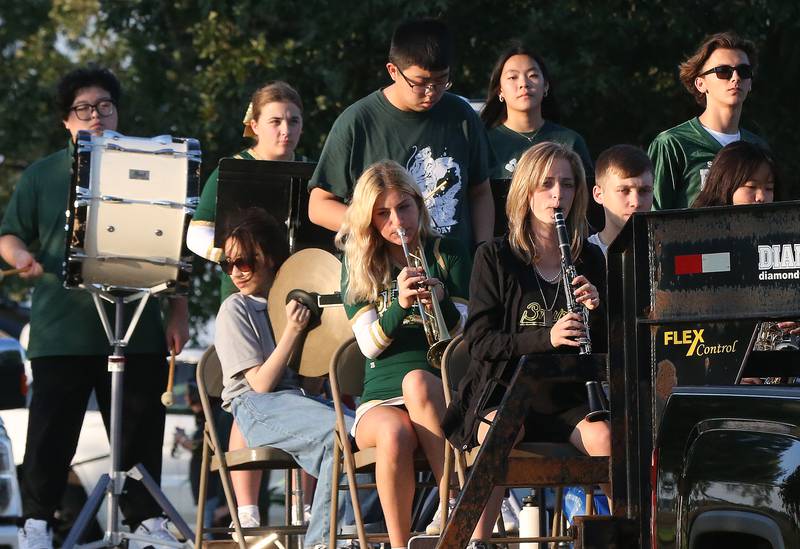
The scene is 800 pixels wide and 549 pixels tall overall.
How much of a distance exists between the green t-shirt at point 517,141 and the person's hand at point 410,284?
1.65m

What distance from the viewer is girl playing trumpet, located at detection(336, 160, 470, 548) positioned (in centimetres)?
567

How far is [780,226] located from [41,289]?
4.67 metres

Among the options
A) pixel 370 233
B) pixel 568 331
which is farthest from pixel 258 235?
pixel 568 331

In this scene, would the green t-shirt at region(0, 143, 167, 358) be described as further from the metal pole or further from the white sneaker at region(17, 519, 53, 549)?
the white sneaker at region(17, 519, 53, 549)

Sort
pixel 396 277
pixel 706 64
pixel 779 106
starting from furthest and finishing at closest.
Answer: pixel 779 106 < pixel 706 64 < pixel 396 277

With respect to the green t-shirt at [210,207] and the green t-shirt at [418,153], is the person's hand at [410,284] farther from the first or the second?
the green t-shirt at [210,207]

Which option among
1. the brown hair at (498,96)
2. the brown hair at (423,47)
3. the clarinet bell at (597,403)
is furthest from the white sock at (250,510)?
the clarinet bell at (597,403)

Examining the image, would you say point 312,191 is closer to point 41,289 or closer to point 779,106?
point 41,289

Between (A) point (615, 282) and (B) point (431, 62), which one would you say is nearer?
(A) point (615, 282)

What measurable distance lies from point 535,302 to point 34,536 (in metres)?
2.98

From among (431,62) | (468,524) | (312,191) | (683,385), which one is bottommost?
(468,524)

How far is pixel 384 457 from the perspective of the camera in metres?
5.65

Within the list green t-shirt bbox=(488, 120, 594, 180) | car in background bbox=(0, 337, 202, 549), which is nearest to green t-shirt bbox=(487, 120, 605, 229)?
green t-shirt bbox=(488, 120, 594, 180)

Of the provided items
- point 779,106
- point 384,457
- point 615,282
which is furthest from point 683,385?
point 779,106
